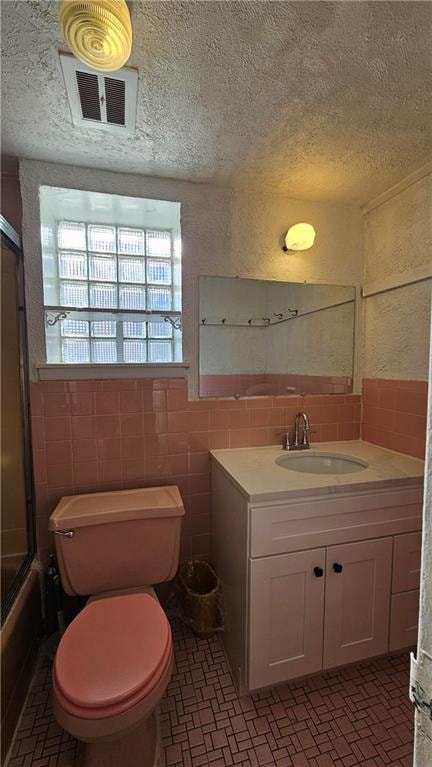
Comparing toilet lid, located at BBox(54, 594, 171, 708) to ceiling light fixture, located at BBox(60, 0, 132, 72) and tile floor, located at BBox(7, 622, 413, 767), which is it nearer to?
tile floor, located at BBox(7, 622, 413, 767)

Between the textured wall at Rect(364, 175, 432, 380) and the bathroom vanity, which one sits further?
the textured wall at Rect(364, 175, 432, 380)

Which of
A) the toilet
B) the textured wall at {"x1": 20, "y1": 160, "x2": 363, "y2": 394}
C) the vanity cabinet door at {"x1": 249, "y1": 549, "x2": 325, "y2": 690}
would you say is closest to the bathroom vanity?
the vanity cabinet door at {"x1": 249, "y1": 549, "x2": 325, "y2": 690}

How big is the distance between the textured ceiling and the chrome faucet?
1.20 m

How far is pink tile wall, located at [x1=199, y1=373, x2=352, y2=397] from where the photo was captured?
168cm

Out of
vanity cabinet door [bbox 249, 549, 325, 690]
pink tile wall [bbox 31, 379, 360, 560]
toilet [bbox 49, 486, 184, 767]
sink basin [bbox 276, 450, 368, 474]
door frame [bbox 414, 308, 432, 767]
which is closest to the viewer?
door frame [bbox 414, 308, 432, 767]

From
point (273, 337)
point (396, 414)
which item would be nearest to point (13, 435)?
point (273, 337)

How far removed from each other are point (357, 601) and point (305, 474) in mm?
542

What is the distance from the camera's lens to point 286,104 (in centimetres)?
108

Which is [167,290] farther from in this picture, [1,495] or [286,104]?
[1,495]

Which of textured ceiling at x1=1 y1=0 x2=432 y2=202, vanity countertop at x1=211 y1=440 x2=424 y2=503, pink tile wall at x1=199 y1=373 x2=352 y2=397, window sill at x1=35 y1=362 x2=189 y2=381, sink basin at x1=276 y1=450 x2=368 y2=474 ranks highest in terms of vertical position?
textured ceiling at x1=1 y1=0 x2=432 y2=202

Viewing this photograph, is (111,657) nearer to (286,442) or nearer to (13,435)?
(13,435)

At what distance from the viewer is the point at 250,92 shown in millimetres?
1037

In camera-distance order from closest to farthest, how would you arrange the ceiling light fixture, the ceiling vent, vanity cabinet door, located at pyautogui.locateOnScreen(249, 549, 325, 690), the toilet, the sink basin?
the ceiling light fixture, the toilet, the ceiling vent, vanity cabinet door, located at pyautogui.locateOnScreen(249, 549, 325, 690), the sink basin

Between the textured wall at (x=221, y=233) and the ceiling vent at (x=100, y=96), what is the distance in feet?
1.12
